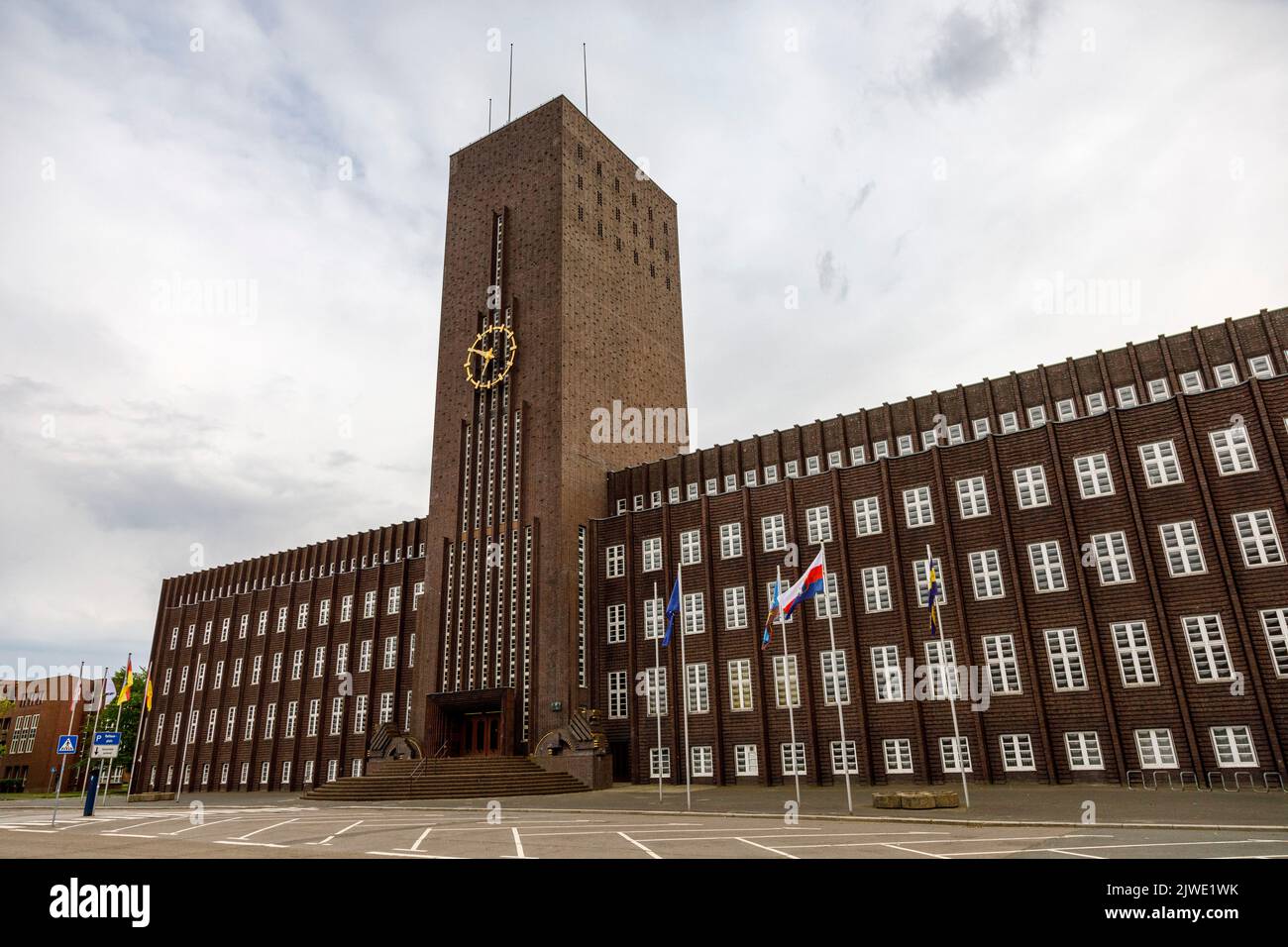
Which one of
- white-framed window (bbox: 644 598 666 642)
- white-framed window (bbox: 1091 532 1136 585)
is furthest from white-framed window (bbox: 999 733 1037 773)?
white-framed window (bbox: 644 598 666 642)

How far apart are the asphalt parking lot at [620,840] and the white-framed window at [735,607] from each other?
18546mm

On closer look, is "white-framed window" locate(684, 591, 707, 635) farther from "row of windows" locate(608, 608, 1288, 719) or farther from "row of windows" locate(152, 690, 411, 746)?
"row of windows" locate(152, 690, 411, 746)

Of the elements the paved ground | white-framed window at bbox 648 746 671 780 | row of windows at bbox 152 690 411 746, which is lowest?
the paved ground

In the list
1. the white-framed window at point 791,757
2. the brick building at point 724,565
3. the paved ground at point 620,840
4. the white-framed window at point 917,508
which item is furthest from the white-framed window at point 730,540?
the paved ground at point 620,840

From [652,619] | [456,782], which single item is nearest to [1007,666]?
[652,619]

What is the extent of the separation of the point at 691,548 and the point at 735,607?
5.12 m

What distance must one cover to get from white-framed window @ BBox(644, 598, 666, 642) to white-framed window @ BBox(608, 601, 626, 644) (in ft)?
6.15

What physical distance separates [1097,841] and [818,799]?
700 inches

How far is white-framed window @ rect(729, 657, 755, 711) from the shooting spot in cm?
4506

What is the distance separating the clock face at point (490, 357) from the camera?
5831 cm

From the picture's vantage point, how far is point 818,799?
33.9 metres

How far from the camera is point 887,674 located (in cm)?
4116

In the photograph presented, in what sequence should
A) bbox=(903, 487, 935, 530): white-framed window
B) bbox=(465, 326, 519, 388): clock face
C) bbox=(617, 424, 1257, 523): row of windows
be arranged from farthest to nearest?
bbox=(465, 326, 519, 388): clock face → bbox=(903, 487, 935, 530): white-framed window → bbox=(617, 424, 1257, 523): row of windows
